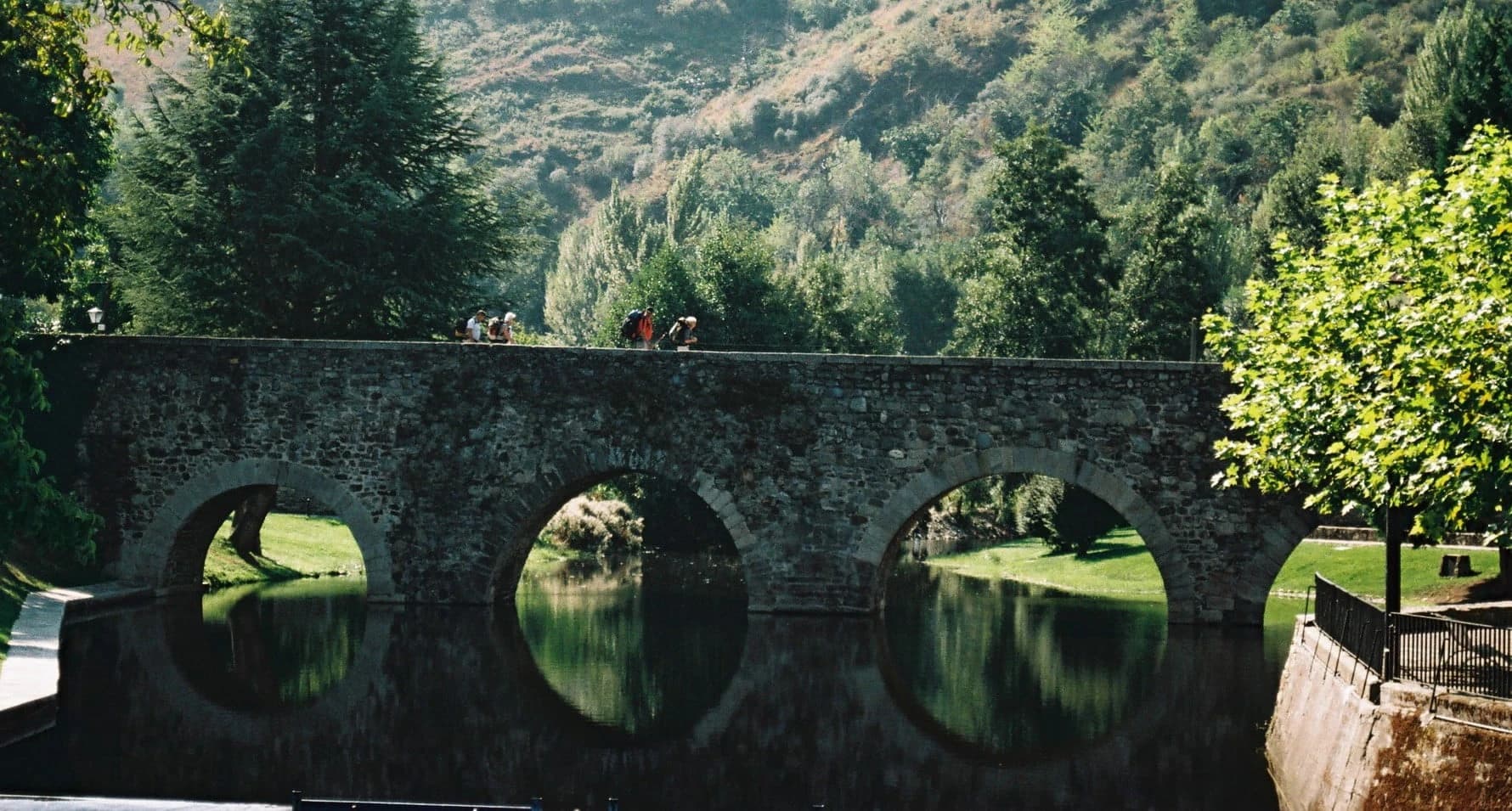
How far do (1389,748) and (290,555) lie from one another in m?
32.2

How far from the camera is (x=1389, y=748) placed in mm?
15438

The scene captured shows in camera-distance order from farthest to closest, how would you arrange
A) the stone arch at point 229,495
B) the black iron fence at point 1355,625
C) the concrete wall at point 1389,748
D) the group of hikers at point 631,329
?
the group of hikers at point 631,329 < the stone arch at point 229,495 < the black iron fence at point 1355,625 < the concrete wall at point 1389,748

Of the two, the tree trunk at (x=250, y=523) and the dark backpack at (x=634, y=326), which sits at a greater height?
the dark backpack at (x=634, y=326)

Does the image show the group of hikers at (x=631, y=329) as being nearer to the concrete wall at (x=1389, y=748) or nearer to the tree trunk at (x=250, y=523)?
the tree trunk at (x=250, y=523)

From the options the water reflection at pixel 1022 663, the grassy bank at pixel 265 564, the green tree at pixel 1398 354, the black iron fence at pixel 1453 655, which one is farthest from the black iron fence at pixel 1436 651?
the grassy bank at pixel 265 564

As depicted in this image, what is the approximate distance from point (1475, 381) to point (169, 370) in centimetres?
2558

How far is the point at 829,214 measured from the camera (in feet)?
A: 423

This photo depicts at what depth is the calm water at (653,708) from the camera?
19141 mm

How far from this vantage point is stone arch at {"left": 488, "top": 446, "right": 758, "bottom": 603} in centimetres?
3228

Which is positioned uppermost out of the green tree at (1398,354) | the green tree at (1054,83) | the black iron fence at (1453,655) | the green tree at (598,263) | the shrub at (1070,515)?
the green tree at (1054,83)

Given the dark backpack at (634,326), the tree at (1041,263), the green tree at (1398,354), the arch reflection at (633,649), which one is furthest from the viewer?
the tree at (1041,263)

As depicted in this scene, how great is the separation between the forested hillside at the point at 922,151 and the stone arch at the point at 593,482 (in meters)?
13.9

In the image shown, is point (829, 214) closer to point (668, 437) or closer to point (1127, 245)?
point (1127, 245)

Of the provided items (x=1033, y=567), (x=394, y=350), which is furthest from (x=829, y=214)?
(x=394, y=350)
